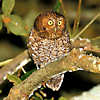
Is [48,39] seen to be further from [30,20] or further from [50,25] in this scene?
[30,20]

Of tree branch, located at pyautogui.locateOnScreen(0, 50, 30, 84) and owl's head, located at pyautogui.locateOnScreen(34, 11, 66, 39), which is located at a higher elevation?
owl's head, located at pyautogui.locateOnScreen(34, 11, 66, 39)

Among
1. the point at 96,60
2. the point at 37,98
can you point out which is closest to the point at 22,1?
the point at 37,98

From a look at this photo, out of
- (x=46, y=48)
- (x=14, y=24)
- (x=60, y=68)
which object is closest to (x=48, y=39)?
(x=46, y=48)

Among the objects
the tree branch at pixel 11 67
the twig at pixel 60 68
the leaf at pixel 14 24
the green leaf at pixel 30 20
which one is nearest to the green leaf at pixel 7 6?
the leaf at pixel 14 24

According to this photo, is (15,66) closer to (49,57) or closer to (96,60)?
(49,57)

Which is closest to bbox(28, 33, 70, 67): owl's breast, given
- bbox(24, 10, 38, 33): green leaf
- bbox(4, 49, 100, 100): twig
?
bbox(24, 10, 38, 33): green leaf

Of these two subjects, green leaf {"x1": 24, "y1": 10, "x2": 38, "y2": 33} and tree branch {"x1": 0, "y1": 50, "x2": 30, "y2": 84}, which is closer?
tree branch {"x1": 0, "y1": 50, "x2": 30, "y2": 84}

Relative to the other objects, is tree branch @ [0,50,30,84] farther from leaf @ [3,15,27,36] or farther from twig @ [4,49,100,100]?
twig @ [4,49,100,100]
